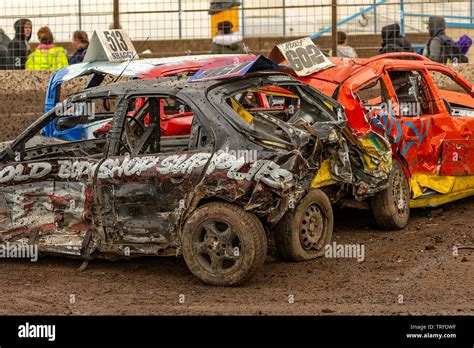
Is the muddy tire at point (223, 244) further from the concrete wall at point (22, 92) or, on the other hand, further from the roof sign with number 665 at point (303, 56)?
the concrete wall at point (22, 92)

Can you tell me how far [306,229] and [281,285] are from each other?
752 mm

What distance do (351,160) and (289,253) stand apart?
1388mm

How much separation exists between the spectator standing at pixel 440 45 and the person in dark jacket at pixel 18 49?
697 centimetres

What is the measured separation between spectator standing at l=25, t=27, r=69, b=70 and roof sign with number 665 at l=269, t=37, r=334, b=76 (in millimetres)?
6773

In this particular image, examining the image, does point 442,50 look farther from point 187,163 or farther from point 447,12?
point 187,163

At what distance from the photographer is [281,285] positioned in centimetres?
830

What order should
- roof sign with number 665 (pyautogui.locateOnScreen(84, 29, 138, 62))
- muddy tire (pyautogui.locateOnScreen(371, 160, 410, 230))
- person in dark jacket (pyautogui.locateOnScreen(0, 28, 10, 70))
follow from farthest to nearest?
person in dark jacket (pyautogui.locateOnScreen(0, 28, 10, 70)) < roof sign with number 665 (pyautogui.locateOnScreen(84, 29, 138, 62)) < muddy tire (pyautogui.locateOnScreen(371, 160, 410, 230))

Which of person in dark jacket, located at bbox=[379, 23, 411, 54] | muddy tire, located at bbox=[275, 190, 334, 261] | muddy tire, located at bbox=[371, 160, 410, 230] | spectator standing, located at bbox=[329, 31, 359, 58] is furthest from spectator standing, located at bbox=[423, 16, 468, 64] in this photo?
muddy tire, located at bbox=[275, 190, 334, 261]

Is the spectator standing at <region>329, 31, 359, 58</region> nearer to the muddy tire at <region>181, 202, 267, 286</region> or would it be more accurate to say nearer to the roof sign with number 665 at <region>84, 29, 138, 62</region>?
the roof sign with number 665 at <region>84, 29, 138, 62</region>

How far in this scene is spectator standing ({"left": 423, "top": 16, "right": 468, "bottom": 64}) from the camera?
54.6 ft

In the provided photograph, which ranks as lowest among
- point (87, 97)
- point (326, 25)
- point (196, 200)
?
point (196, 200)

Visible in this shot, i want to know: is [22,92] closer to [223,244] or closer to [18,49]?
[18,49]

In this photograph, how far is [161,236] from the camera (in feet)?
27.6
